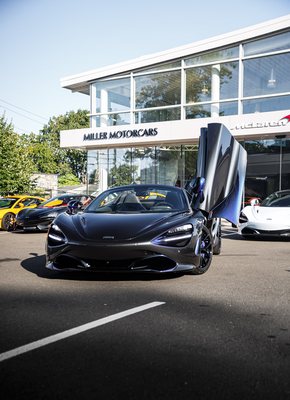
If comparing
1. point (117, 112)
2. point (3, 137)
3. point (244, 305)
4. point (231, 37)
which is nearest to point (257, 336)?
point (244, 305)

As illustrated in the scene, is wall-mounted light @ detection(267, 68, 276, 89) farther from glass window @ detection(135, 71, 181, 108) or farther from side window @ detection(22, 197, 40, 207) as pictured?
side window @ detection(22, 197, 40, 207)

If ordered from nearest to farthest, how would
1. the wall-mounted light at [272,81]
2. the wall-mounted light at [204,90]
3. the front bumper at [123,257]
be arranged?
the front bumper at [123,257], the wall-mounted light at [272,81], the wall-mounted light at [204,90]

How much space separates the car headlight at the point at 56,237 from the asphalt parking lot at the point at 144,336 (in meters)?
0.46

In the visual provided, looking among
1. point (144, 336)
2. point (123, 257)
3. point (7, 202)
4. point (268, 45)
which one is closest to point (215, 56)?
point (268, 45)

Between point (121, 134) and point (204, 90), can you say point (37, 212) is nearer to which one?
point (121, 134)

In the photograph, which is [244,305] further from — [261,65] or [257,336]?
[261,65]

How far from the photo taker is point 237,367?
9.20ft

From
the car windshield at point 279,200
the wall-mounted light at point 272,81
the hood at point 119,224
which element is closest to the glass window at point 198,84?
the wall-mounted light at point 272,81

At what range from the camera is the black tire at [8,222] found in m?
15.5

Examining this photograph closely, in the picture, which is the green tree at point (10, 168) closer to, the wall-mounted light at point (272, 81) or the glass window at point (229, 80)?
the glass window at point (229, 80)

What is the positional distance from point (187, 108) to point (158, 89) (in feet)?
7.17

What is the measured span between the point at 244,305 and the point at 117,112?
70.6 ft

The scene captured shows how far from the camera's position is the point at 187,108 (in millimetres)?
23078

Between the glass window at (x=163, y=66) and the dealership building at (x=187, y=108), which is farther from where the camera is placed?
the glass window at (x=163, y=66)
